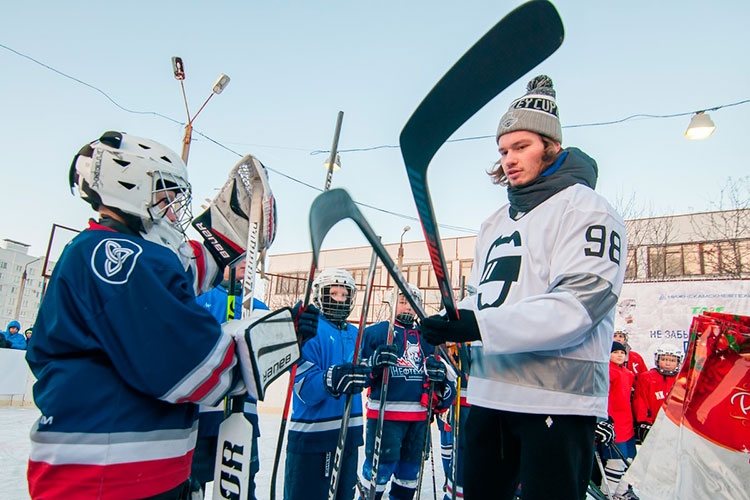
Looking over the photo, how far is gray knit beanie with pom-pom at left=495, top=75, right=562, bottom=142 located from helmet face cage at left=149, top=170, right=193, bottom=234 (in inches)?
46.8

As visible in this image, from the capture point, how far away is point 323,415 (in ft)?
9.65

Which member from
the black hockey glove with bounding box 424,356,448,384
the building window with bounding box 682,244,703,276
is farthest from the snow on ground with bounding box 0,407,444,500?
the building window with bounding box 682,244,703,276

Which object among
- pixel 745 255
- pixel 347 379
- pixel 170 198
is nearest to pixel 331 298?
pixel 347 379

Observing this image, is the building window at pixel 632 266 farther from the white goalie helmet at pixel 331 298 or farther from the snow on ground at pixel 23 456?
the white goalie helmet at pixel 331 298

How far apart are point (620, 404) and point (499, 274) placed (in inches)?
181

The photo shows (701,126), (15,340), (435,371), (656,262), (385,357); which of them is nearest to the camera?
(385,357)

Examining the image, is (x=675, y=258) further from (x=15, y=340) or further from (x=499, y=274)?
(x=15, y=340)

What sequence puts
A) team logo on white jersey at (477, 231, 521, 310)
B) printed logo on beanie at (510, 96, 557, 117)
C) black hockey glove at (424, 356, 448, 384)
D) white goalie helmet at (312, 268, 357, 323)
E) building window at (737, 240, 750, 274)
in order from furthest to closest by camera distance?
1. building window at (737, 240, 750, 274)
2. black hockey glove at (424, 356, 448, 384)
3. white goalie helmet at (312, 268, 357, 323)
4. printed logo on beanie at (510, 96, 557, 117)
5. team logo on white jersey at (477, 231, 521, 310)

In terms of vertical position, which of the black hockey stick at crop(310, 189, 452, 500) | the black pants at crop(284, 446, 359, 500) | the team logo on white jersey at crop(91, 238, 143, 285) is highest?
the black hockey stick at crop(310, 189, 452, 500)

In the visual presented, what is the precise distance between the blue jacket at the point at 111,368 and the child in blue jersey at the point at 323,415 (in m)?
1.55

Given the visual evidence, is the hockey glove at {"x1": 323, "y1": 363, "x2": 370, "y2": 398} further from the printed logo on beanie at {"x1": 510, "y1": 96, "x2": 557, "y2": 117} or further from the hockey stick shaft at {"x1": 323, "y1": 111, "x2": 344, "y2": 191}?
the printed logo on beanie at {"x1": 510, "y1": 96, "x2": 557, "y2": 117}

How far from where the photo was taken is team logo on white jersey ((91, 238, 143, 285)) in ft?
4.09

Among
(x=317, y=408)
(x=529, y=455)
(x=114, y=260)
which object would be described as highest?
(x=114, y=260)

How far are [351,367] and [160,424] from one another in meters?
1.54
